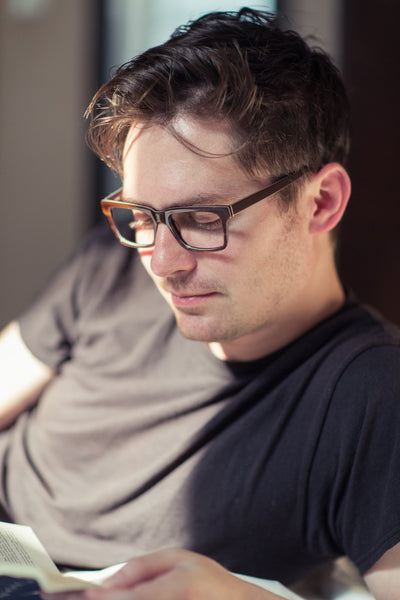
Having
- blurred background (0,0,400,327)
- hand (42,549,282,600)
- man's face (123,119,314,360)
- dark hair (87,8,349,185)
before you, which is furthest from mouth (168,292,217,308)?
blurred background (0,0,400,327)

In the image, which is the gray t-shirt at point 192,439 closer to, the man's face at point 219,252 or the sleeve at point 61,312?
the sleeve at point 61,312

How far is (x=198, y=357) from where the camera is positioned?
47.6 inches

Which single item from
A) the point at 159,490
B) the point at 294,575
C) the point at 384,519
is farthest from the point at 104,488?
the point at 384,519

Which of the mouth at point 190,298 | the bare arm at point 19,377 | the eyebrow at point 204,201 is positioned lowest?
the bare arm at point 19,377

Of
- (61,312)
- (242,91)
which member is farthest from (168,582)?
(61,312)

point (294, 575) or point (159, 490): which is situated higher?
point (159, 490)

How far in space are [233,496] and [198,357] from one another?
10.9 inches

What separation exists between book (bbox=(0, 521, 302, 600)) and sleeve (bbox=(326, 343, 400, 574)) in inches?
7.0

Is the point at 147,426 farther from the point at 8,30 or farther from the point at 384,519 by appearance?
the point at 8,30

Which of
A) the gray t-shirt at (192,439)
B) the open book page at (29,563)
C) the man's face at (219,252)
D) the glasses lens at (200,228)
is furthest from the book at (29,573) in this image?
the glasses lens at (200,228)

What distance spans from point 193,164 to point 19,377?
2.38 ft

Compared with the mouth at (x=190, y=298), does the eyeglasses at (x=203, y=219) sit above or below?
above

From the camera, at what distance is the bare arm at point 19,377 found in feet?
4.70

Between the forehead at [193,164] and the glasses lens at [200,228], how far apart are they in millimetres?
32
